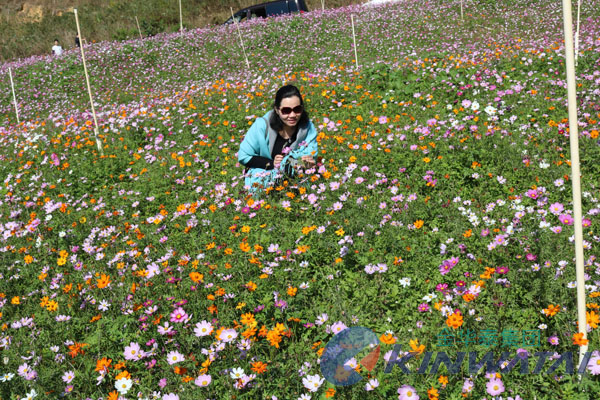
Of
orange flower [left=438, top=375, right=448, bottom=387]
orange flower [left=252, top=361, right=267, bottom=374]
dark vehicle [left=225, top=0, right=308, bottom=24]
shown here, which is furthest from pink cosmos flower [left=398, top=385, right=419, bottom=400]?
dark vehicle [left=225, top=0, right=308, bottom=24]

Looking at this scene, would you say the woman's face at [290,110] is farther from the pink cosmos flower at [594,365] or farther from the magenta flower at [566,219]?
the pink cosmos flower at [594,365]

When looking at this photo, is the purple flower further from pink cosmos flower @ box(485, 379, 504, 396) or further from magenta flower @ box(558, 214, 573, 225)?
magenta flower @ box(558, 214, 573, 225)

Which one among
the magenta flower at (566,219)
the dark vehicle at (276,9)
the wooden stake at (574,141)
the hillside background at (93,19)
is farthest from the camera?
the hillside background at (93,19)

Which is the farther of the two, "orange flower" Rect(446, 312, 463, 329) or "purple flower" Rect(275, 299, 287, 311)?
"purple flower" Rect(275, 299, 287, 311)

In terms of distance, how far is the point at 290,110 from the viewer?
417cm

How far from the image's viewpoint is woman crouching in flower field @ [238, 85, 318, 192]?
13.6ft

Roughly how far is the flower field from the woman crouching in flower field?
25 cm

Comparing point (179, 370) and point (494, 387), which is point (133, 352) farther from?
point (494, 387)

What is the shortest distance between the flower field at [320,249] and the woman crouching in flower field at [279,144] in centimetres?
25

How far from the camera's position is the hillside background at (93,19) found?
1066 inches

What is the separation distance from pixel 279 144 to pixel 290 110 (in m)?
0.49

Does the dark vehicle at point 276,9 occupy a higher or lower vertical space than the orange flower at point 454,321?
higher

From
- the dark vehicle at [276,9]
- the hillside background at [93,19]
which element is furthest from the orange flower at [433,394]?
the hillside background at [93,19]

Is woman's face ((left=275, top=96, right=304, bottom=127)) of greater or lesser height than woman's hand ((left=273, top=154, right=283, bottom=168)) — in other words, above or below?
above
